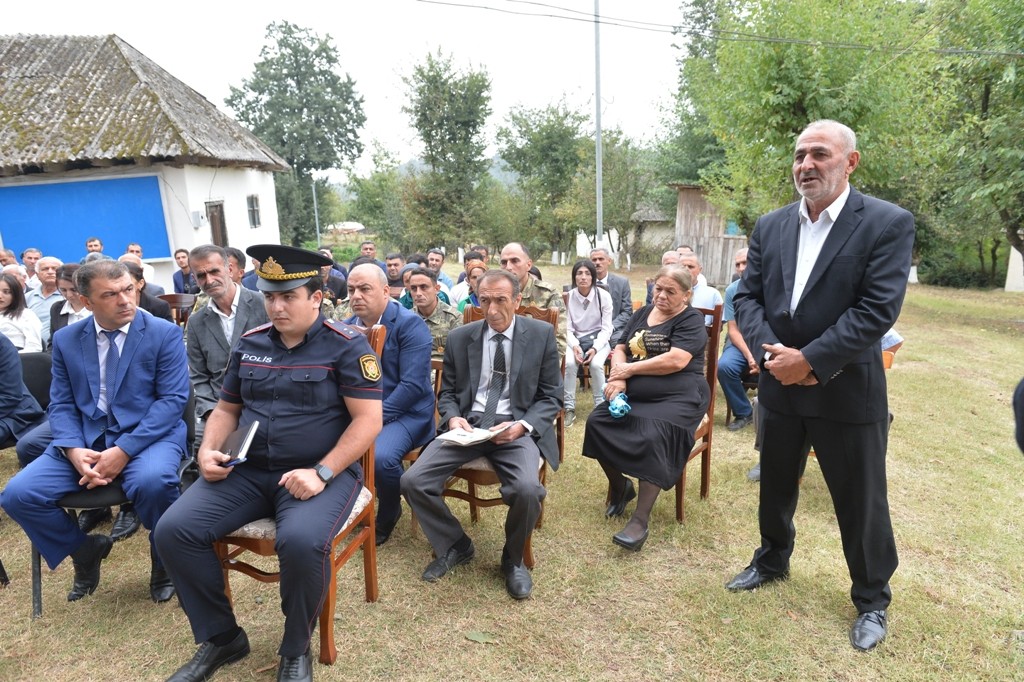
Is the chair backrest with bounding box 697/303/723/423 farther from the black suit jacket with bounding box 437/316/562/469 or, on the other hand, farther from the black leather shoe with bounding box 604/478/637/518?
the black suit jacket with bounding box 437/316/562/469

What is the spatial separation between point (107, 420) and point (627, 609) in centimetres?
286

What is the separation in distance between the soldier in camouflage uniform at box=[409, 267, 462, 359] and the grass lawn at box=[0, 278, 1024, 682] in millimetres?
1553

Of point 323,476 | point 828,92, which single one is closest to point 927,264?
point 828,92

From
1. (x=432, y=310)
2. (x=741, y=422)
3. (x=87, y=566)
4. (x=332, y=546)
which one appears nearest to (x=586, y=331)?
(x=741, y=422)

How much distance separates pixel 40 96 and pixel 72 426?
39.8 ft

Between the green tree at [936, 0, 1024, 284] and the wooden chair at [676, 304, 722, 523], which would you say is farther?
the green tree at [936, 0, 1024, 284]

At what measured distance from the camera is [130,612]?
9.75 ft

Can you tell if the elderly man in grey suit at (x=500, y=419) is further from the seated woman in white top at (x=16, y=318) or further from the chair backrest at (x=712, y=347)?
the seated woman in white top at (x=16, y=318)

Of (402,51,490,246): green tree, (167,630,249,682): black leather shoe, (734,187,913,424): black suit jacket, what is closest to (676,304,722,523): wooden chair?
(734,187,913,424): black suit jacket

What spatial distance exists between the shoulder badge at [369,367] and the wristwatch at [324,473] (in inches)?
16.9

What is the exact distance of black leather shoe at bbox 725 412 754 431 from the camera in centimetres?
548

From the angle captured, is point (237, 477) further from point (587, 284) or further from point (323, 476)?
point (587, 284)

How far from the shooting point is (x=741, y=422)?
553 cm

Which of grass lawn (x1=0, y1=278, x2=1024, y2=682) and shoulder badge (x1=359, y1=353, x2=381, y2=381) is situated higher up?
shoulder badge (x1=359, y1=353, x2=381, y2=381)
